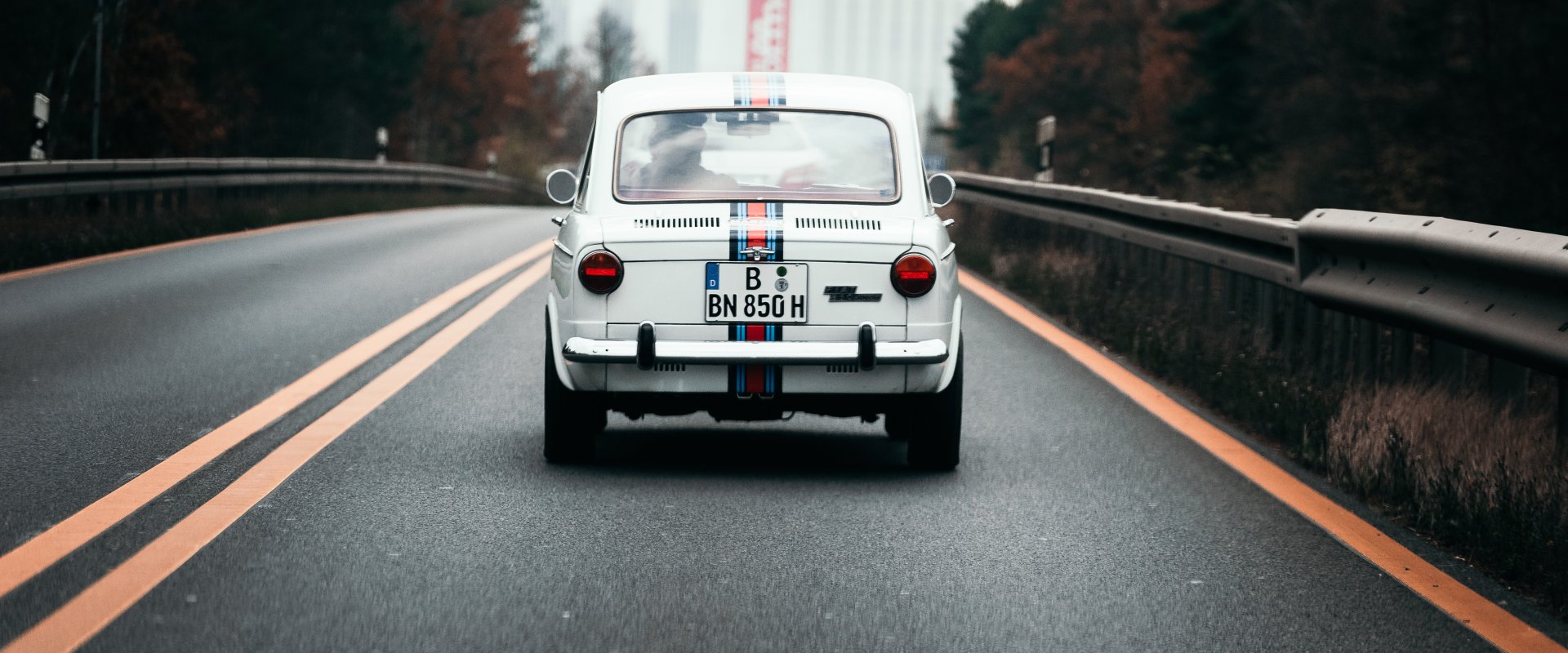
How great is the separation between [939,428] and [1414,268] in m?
2.00

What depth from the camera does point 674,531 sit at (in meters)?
5.80

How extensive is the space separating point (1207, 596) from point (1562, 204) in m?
24.8

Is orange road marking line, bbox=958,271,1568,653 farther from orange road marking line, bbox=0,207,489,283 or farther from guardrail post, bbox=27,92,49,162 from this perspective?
guardrail post, bbox=27,92,49,162

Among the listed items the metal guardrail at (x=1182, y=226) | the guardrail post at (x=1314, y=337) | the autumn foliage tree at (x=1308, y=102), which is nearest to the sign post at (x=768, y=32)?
the autumn foliage tree at (x=1308, y=102)

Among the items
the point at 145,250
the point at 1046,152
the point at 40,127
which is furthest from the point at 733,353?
the point at 40,127

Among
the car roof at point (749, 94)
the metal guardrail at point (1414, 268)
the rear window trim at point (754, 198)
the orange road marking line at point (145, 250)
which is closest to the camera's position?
the metal guardrail at point (1414, 268)

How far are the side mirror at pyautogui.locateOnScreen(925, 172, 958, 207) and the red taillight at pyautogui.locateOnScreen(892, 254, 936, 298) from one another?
0.93 m

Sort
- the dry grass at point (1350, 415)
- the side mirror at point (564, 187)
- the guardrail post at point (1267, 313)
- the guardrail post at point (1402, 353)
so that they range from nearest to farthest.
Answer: the dry grass at point (1350, 415) → the guardrail post at point (1402, 353) → the side mirror at point (564, 187) → the guardrail post at point (1267, 313)

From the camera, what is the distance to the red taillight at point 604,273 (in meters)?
6.61

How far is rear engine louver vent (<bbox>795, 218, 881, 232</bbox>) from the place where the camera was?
6723 millimetres

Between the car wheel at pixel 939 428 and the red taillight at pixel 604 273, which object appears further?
the car wheel at pixel 939 428

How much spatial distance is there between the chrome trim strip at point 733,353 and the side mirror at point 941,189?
1.19 metres

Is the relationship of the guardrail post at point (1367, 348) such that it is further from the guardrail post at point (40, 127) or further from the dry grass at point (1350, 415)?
the guardrail post at point (40, 127)

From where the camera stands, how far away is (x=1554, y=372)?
5938 millimetres
